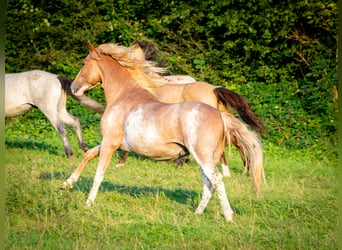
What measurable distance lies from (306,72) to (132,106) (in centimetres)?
1074

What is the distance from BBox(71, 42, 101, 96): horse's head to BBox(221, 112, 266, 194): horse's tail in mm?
2129

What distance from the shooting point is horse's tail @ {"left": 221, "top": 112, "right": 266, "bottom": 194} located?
6816 millimetres

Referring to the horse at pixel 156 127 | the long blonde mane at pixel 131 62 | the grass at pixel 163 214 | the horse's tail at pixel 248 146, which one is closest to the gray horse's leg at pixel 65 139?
the grass at pixel 163 214

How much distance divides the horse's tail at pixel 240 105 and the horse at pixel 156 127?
7.37ft

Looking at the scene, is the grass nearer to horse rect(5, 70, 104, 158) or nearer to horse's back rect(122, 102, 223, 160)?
horse's back rect(122, 102, 223, 160)

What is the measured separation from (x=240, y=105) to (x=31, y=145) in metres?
5.89

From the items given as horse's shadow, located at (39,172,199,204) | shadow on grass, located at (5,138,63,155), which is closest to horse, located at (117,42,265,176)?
horse's shadow, located at (39,172,199,204)

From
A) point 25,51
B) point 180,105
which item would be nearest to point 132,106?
point 180,105

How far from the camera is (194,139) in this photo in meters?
6.80

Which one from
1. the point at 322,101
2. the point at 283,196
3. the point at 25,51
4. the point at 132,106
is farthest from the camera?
the point at 25,51

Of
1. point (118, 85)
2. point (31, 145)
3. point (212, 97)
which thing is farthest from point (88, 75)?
point (31, 145)

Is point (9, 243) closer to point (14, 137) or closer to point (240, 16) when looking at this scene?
point (14, 137)

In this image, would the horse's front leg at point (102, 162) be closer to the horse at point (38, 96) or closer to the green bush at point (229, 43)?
the horse at point (38, 96)

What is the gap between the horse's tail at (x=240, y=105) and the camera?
9898 mm
